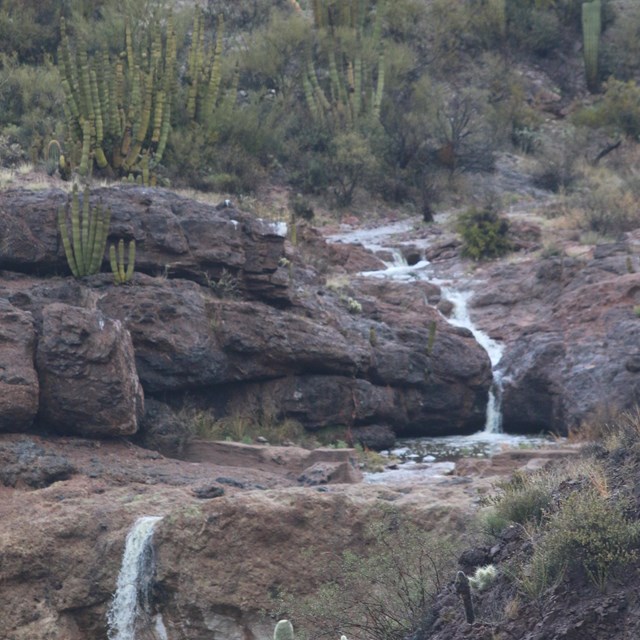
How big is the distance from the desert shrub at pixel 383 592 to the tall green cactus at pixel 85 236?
751cm

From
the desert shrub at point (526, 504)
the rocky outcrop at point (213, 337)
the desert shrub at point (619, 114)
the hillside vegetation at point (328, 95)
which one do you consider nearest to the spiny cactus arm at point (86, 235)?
the rocky outcrop at point (213, 337)

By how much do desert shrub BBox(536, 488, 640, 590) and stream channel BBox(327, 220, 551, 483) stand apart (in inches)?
242

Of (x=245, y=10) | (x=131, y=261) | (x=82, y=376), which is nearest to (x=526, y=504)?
(x=82, y=376)

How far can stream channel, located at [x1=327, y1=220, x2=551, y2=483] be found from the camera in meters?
16.0

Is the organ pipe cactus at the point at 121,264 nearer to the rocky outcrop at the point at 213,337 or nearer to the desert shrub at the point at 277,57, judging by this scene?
the rocky outcrop at the point at 213,337

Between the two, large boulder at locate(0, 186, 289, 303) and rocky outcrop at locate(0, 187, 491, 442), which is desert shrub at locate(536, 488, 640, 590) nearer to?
rocky outcrop at locate(0, 187, 491, 442)

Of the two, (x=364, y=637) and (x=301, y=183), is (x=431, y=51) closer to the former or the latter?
(x=301, y=183)

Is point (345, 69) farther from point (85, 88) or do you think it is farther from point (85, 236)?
point (85, 236)

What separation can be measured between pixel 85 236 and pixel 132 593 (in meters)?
6.77

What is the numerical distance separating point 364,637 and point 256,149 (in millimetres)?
24756

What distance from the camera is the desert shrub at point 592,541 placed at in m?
7.18

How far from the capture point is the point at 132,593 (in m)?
11.2

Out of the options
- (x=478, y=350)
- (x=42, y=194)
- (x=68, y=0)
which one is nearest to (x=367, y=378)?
(x=478, y=350)

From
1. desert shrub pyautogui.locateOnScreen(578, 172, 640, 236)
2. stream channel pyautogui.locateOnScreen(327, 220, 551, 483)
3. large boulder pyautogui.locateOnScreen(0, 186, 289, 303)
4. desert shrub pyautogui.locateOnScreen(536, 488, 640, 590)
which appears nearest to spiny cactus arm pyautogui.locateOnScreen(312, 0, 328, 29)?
stream channel pyautogui.locateOnScreen(327, 220, 551, 483)
